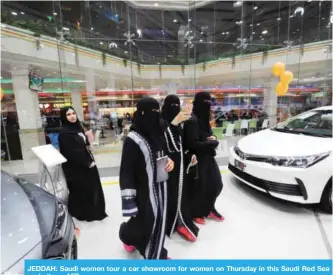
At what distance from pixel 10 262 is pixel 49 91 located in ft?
21.6

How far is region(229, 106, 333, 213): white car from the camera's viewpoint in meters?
1.99

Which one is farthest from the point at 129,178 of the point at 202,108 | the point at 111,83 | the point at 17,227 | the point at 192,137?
the point at 111,83

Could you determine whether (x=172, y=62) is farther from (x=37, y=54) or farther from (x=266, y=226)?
(x=266, y=226)

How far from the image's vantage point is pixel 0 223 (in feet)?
3.34

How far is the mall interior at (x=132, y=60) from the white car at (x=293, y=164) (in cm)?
116

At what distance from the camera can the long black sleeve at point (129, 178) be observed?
4.34ft

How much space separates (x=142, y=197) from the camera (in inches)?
55.7

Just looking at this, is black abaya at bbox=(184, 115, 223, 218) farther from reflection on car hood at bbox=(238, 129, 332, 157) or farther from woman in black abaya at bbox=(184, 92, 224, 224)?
reflection on car hood at bbox=(238, 129, 332, 157)

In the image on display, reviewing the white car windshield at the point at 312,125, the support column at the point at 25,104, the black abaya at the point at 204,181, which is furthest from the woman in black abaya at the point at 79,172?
the support column at the point at 25,104

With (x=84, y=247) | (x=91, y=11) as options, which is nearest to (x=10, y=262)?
(x=84, y=247)

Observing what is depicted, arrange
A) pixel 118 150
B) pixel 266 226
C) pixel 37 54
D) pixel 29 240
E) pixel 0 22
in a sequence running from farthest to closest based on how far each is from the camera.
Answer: pixel 118 150, pixel 37 54, pixel 0 22, pixel 266 226, pixel 29 240

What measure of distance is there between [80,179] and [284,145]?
2154 mm

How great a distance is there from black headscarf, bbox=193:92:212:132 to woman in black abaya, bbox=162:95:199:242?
0.28 m

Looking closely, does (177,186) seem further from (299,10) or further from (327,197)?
(299,10)
